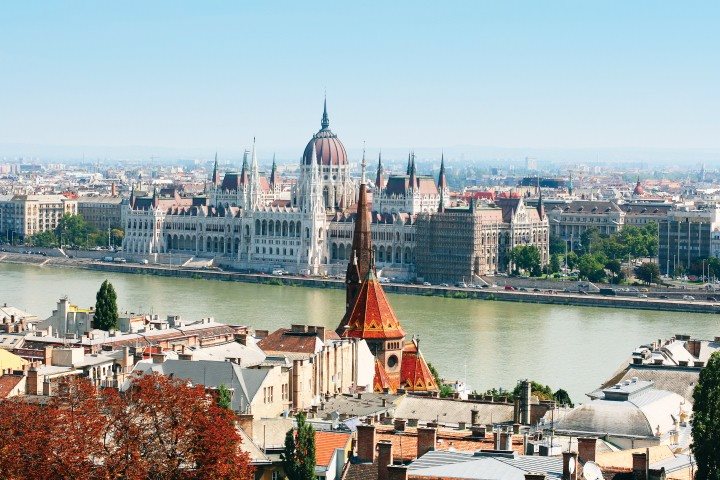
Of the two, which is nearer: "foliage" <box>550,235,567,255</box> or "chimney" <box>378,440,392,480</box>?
"chimney" <box>378,440,392,480</box>

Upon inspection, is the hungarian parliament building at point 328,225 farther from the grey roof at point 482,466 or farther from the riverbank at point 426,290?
the grey roof at point 482,466

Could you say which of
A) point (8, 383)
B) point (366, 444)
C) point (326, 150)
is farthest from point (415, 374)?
point (326, 150)

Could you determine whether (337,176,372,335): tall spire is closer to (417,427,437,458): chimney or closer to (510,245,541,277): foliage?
(417,427,437,458): chimney

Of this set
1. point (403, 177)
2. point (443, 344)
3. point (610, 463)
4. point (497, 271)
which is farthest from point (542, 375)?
point (403, 177)

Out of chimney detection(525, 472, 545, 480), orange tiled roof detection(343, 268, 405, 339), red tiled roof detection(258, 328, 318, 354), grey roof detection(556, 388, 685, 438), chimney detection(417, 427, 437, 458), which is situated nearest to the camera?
chimney detection(525, 472, 545, 480)

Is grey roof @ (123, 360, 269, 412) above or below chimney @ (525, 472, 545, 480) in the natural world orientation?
below

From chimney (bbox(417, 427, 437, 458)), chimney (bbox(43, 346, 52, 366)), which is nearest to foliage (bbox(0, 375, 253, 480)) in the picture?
chimney (bbox(417, 427, 437, 458))
